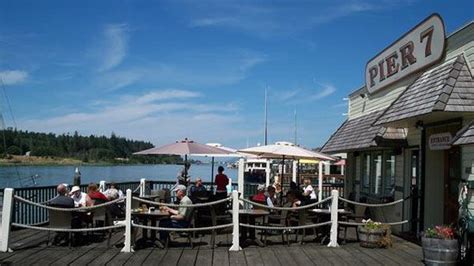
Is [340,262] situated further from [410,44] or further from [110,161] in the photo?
[110,161]

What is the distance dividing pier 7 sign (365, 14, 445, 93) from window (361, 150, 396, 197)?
1.92 m

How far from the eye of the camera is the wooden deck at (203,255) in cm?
836

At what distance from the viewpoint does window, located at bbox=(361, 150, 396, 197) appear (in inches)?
536

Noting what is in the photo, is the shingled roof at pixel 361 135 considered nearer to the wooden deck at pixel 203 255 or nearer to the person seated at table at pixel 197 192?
the wooden deck at pixel 203 255

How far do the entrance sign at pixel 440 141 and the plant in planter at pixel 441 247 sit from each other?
2.04 meters

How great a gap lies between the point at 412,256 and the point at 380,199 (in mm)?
4483

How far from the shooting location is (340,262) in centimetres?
863

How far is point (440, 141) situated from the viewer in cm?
1023

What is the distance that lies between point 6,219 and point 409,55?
913 centimetres

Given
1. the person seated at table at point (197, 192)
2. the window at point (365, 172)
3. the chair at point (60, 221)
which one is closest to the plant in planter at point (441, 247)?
the person seated at table at point (197, 192)

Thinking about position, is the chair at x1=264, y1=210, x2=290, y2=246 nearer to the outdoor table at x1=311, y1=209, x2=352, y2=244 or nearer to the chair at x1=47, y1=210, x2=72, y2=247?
the outdoor table at x1=311, y1=209, x2=352, y2=244

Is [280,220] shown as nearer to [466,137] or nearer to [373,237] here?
[373,237]

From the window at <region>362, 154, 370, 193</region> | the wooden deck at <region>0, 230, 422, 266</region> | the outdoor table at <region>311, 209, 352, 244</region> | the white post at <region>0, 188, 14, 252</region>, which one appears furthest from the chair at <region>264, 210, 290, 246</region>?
the window at <region>362, 154, 370, 193</region>

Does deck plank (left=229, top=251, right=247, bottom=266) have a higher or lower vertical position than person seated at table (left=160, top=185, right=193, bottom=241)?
lower
